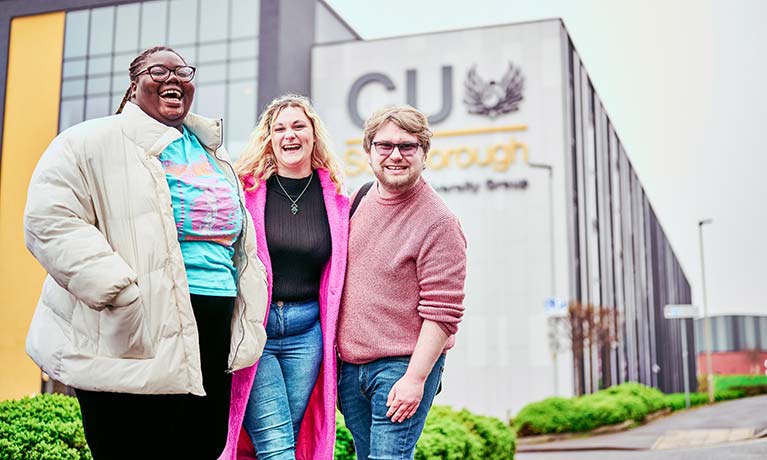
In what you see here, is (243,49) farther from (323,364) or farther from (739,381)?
(323,364)

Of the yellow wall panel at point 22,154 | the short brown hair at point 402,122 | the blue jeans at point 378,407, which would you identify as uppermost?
the yellow wall panel at point 22,154

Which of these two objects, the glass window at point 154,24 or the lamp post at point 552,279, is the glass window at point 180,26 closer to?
the glass window at point 154,24

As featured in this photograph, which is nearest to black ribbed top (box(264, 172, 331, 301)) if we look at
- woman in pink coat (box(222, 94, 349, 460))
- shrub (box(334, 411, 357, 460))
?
woman in pink coat (box(222, 94, 349, 460))

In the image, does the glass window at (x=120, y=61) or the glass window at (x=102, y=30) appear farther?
the glass window at (x=102, y=30)

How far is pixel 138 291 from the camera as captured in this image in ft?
8.12

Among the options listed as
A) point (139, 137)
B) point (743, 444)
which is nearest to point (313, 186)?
point (139, 137)

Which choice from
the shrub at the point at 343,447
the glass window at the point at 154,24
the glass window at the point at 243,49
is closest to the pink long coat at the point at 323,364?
the shrub at the point at 343,447

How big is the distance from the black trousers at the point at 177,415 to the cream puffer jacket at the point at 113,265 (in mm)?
100

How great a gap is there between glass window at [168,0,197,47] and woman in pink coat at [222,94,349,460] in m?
22.6

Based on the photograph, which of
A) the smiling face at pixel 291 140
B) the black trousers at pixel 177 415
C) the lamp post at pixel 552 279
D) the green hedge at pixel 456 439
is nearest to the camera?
the black trousers at pixel 177 415

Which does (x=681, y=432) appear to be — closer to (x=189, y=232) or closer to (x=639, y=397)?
(x=639, y=397)

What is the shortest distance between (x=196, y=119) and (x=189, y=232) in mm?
442

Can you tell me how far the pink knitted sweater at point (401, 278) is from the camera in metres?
3.00

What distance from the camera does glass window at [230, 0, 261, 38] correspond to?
24.8 m
